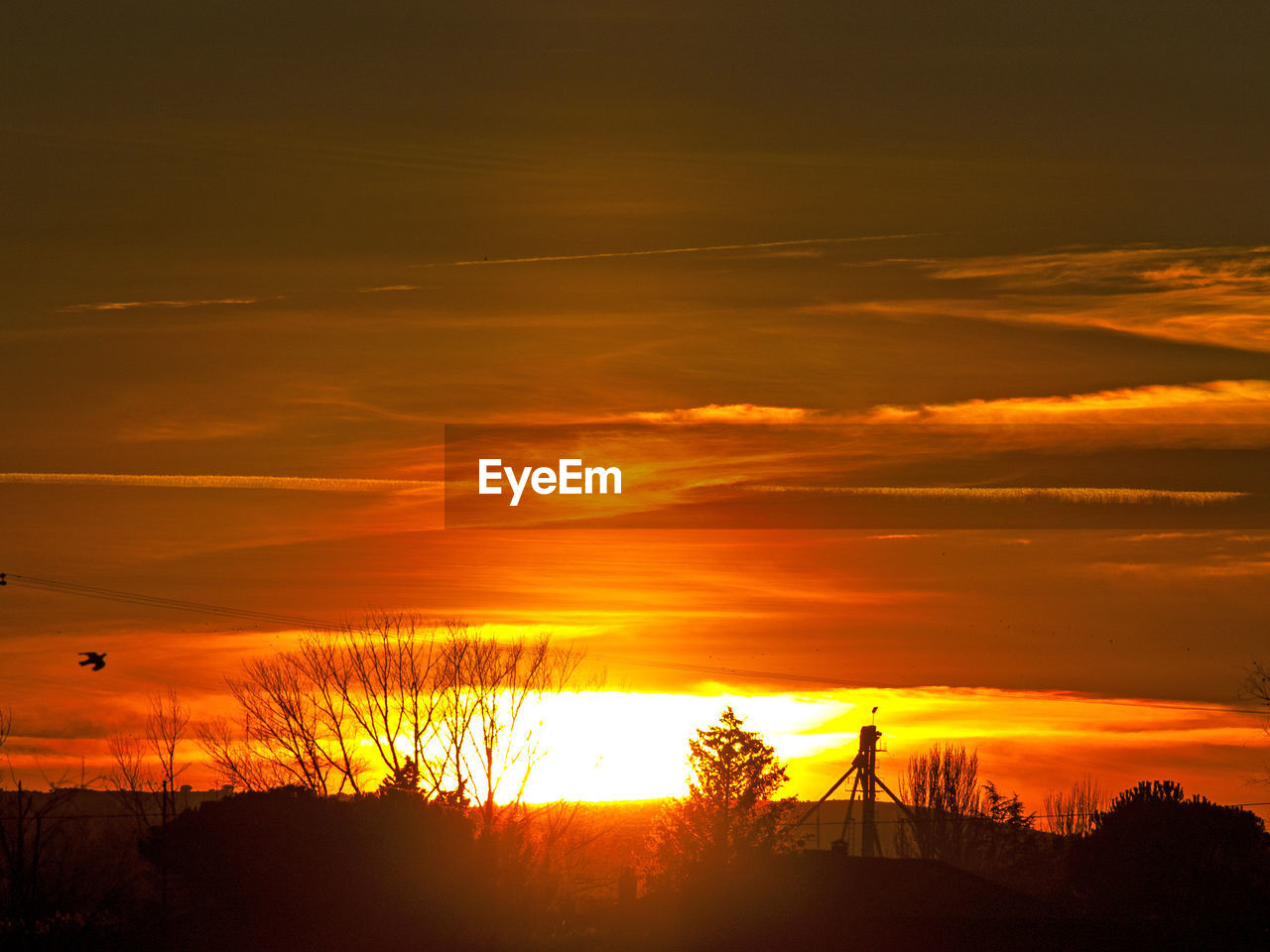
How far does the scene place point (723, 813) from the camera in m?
97.4

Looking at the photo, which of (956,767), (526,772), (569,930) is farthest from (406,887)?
(956,767)

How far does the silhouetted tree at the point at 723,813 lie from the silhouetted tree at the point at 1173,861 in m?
25.6

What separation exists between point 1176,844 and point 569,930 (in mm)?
23266

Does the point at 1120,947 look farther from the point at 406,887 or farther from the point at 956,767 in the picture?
the point at 956,767

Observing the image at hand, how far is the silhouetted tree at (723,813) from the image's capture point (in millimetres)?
85625

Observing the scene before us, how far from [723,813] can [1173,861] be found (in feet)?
153

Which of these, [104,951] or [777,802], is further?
[777,802]

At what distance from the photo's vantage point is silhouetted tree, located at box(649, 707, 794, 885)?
85.6m

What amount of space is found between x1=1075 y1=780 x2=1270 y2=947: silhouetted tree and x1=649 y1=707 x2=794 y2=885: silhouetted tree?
25.6 metres

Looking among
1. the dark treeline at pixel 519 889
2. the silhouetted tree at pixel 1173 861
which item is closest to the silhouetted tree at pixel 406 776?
the dark treeline at pixel 519 889

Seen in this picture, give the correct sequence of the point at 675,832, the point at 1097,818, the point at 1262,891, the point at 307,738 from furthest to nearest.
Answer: the point at 675,832 < the point at 307,738 < the point at 1097,818 < the point at 1262,891

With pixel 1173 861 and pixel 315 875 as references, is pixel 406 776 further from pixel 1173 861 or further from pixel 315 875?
pixel 1173 861

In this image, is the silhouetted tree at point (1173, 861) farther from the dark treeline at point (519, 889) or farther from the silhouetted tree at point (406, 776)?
the silhouetted tree at point (406, 776)

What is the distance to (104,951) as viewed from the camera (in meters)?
39.7
